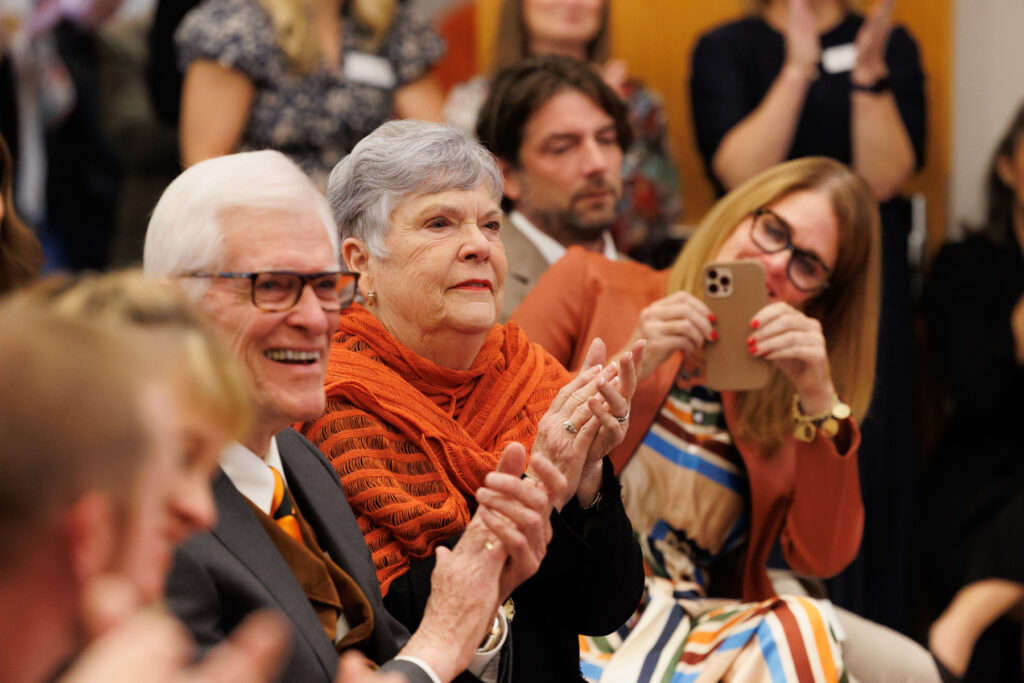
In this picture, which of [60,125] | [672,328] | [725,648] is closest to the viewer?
[725,648]

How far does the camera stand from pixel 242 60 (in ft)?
11.1

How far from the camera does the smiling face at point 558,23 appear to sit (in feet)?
12.2

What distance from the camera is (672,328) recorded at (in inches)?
97.6

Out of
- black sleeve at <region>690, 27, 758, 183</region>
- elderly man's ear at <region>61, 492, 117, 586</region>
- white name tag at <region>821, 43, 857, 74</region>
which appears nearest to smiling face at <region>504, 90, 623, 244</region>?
black sleeve at <region>690, 27, 758, 183</region>

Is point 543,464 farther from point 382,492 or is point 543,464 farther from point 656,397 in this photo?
point 656,397

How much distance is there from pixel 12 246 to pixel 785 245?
5.21ft

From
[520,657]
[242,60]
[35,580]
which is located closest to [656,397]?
[520,657]

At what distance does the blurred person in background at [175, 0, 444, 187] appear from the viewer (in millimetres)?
3387

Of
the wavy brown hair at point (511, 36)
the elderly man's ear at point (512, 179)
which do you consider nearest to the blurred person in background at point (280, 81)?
the wavy brown hair at point (511, 36)

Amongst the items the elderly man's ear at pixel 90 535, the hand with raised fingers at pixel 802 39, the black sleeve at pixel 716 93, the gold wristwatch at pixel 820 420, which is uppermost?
the hand with raised fingers at pixel 802 39

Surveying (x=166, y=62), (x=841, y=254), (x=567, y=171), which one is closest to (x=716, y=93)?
(x=567, y=171)

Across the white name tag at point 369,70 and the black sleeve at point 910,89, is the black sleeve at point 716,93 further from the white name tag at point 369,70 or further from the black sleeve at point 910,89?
the white name tag at point 369,70

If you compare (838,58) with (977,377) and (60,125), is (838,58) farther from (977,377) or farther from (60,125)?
(60,125)

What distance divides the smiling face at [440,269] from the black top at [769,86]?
74.9 inches
